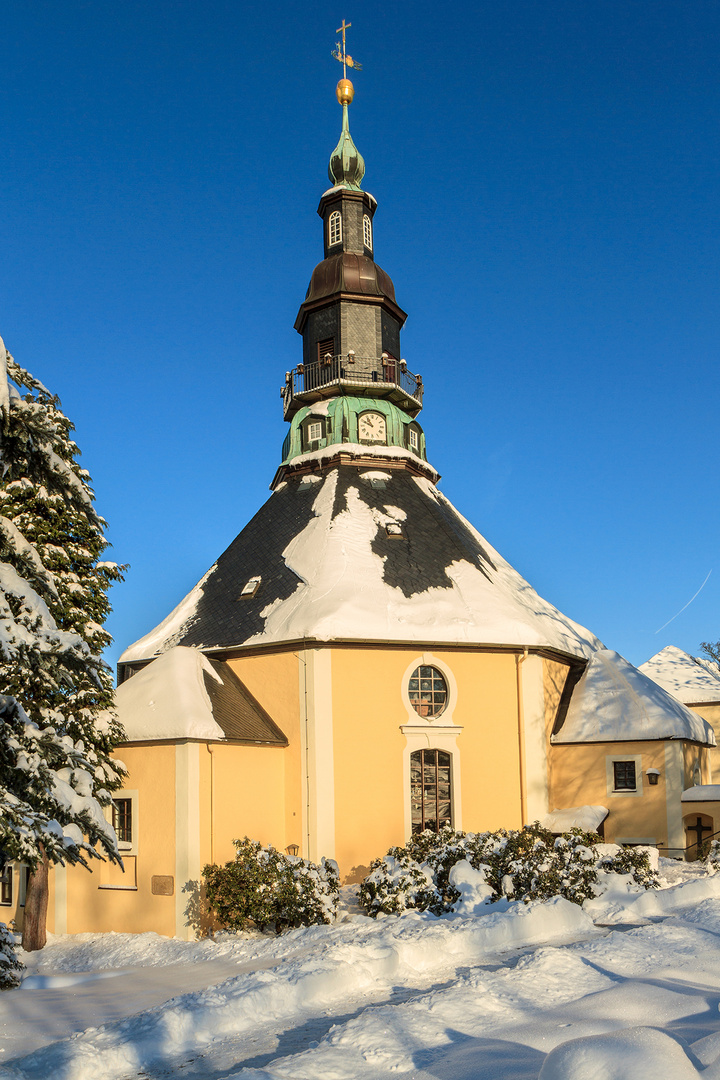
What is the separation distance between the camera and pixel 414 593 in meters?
21.5

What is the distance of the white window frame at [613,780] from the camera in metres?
22.0

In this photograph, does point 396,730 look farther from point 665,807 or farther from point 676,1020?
point 676,1020

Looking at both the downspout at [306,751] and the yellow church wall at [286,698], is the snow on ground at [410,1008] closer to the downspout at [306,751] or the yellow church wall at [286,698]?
the downspout at [306,751]

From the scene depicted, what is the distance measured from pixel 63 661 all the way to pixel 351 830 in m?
11.1

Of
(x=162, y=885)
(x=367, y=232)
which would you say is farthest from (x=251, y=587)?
(x=367, y=232)

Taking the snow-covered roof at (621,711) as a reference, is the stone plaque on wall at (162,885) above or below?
below

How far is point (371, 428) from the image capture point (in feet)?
87.7

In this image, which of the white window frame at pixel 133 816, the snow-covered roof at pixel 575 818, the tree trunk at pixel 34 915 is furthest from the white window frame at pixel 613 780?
the tree trunk at pixel 34 915

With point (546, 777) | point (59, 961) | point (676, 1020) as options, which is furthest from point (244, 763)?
point (676, 1020)

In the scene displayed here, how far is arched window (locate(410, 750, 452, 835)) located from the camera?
2012cm

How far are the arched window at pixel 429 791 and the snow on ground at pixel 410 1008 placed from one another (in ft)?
19.6

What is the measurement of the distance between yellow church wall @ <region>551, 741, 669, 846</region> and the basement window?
851 centimetres

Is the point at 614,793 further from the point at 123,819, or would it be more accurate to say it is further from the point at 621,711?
the point at 123,819

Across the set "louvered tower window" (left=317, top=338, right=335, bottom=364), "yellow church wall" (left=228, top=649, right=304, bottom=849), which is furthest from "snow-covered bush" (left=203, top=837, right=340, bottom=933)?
"louvered tower window" (left=317, top=338, right=335, bottom=364)
